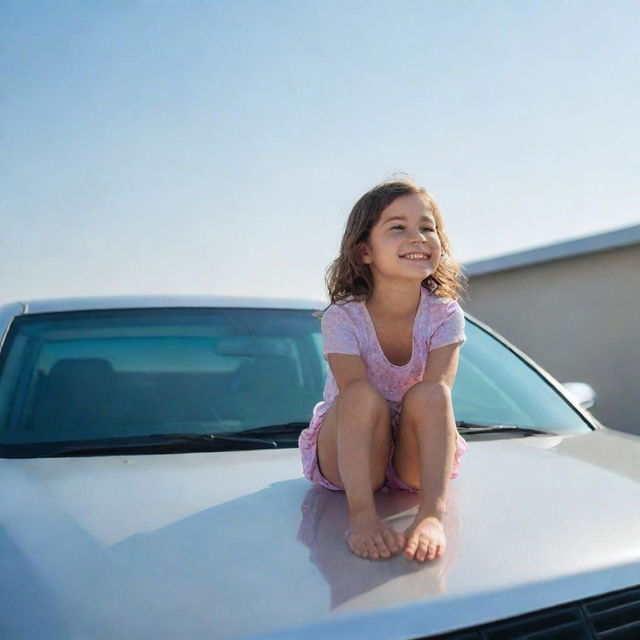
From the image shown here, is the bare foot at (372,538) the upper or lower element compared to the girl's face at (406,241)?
lower

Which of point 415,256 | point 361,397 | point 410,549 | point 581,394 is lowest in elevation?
point 581,394

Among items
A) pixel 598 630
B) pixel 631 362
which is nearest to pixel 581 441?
pixel 598 630

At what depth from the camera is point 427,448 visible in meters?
1.76

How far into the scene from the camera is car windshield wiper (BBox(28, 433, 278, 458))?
2147 millimetres

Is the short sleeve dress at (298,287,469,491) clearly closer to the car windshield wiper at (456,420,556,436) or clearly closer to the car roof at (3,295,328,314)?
the car windshield wiper at (456,420,556,436)

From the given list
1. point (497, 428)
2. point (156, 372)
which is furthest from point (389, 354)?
point (156, 372)

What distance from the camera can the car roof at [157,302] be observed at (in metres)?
2.76

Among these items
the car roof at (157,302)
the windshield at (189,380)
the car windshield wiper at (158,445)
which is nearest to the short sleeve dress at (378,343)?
the car windshield wiper at (158,445)

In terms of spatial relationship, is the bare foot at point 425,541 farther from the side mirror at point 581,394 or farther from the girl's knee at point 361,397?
the side mirror at point 581,394

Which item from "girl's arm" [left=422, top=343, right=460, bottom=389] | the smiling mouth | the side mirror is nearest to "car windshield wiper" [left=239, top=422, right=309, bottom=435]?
"girl's arm" [left=422, top=343, right=460, bottom=389]

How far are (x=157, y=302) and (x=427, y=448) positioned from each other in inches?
55.9

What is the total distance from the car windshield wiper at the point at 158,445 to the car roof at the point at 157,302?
691 mm

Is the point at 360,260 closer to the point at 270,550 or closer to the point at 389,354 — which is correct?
the point at 389,354

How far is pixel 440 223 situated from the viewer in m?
2.17
